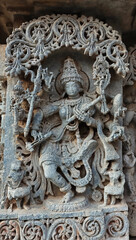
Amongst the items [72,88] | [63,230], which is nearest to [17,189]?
[63,230]

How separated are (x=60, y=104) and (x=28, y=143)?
2.01 ft

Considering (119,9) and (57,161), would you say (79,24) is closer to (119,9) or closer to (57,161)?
(119,9)

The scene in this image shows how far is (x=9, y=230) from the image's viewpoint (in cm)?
307

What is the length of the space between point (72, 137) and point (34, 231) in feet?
3.67

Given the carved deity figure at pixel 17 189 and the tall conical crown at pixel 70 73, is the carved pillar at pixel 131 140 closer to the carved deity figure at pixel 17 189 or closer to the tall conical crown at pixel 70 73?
the tall conical crown at pixel 70 73

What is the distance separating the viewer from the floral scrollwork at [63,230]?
3.02 m

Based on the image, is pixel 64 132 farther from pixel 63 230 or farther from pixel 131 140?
pixel 63 230

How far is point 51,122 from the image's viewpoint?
348cm

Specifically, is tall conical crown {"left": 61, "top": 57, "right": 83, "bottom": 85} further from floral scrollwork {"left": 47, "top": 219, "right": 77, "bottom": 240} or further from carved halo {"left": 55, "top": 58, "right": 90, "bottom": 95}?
floral scrollwork {"left": 47, "top": 219, "right": 77, "bottom": 240}

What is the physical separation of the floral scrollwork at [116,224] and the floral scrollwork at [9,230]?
3.20ft

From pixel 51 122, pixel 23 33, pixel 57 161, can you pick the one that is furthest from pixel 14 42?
pixel 57 161

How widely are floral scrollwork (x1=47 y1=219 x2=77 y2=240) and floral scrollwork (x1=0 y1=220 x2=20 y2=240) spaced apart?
0.35m

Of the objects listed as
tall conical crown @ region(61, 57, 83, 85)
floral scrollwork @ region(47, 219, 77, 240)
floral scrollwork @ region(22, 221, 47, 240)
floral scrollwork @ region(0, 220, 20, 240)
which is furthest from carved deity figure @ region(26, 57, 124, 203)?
floral scrollwork @ region(0, 220, 20, 240)

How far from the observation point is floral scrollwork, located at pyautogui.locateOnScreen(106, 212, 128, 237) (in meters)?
3.06
